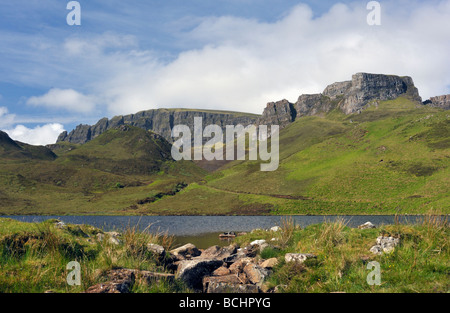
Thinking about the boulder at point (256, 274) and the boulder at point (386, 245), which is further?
the boulder at point (386, 245)

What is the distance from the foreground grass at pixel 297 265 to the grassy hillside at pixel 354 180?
100m

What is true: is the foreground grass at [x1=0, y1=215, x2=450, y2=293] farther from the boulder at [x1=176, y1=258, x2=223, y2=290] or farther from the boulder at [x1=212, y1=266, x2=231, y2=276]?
the boulder at [x1=212, y1=266, x2=231, y2=276]

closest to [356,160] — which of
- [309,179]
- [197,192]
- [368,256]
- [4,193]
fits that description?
[309,179]

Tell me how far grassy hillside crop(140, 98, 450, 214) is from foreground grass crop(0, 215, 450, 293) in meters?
100

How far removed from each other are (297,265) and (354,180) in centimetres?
13244

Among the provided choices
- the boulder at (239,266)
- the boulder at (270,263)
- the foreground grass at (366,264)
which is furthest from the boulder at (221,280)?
the boulder at (270,263)

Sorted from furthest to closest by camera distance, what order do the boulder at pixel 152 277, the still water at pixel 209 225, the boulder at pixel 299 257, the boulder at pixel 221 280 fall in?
the still water at pixel 209 225 → the boulder at pixel 299 257 → the boulder at pixel 221 280 → the boulder at pixel 152 277

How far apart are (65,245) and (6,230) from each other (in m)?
2.86

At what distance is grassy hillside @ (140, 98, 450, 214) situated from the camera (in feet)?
373

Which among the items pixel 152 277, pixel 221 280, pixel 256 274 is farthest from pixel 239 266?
pixel 152 277

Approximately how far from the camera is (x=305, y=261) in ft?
43.7

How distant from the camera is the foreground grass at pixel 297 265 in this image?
10.2 meters

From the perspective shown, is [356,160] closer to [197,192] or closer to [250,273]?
[197,192]

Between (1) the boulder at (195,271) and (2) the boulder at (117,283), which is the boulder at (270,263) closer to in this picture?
(1) the boulder at (195,271)
